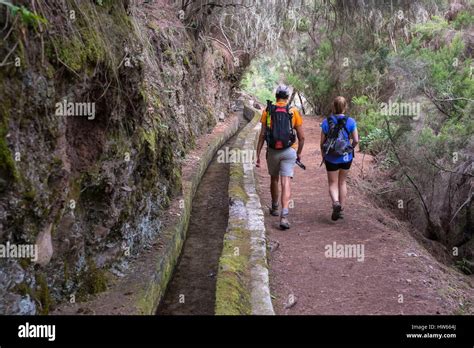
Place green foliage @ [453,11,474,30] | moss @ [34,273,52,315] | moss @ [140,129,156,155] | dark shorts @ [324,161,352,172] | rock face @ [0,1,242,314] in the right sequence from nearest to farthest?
1. rock face @ [0,1,242,314]
2. moss @ [34,273,52,315]
3. moss @ [140,129,156,155]
4. dark shorts @ [324,161,352,172]
5. green foliage @ [453,11,474,30]

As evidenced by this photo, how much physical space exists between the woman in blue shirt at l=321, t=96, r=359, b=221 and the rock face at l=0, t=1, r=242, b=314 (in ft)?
8.36

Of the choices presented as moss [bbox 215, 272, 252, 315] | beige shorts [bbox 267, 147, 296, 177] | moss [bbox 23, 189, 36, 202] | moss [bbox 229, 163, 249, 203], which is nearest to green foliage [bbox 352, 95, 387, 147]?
moss [bbox 229, 163, 249, 203]

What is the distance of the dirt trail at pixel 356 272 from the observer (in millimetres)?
5086

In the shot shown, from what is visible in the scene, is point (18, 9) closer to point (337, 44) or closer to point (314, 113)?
point (337, 44)

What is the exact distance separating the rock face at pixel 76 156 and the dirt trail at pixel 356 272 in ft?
6.21

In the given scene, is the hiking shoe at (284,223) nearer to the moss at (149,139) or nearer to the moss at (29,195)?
the moss at (149,139)

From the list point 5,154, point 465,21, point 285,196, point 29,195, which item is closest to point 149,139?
point 285,196

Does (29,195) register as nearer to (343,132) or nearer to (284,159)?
(284,159)

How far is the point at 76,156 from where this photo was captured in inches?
186

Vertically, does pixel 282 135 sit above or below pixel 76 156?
above

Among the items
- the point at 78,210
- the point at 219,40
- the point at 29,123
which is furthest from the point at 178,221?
the point at 219,40

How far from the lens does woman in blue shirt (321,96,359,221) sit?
7.09 metres

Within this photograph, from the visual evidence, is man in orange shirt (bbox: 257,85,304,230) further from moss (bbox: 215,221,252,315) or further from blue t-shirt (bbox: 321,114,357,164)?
moss (bbox: 215,221,252,315)

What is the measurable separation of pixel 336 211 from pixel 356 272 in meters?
1.72
